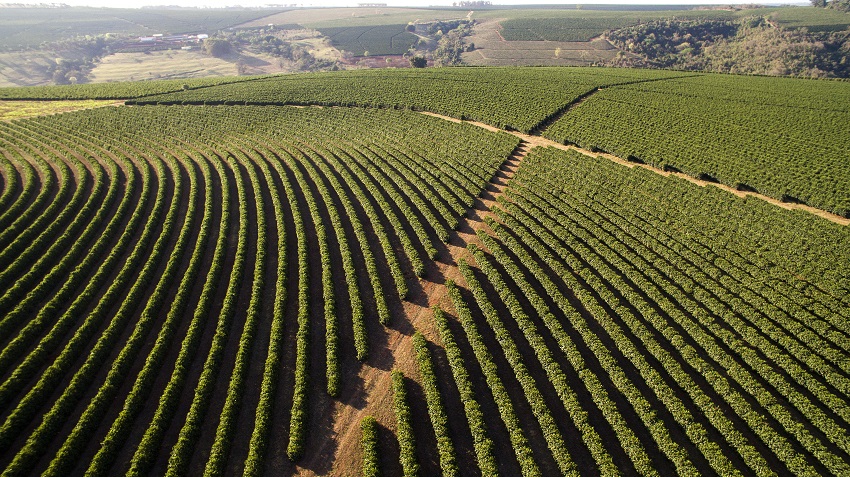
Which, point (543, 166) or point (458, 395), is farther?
point (543, 166)

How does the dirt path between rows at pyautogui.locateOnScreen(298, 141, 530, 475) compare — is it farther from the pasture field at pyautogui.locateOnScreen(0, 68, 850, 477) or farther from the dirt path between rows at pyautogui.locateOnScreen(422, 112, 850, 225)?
the dirt path between rows at pyautogui.locateOnScreen(422, 112, 850, 225)

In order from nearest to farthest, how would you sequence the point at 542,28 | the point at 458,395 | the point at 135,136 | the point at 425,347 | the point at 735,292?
the point at 458,395 → the point at 425,347 → the point at 735,292 → the point at 135,136 → the point at 542,28

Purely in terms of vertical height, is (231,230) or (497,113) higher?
(497,113)

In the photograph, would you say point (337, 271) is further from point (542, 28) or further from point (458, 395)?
point (542, 28)

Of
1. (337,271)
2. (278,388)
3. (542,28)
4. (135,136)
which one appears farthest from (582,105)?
(542,28)

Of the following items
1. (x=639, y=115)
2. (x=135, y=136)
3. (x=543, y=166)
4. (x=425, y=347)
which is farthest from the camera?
(x=639, y=115)

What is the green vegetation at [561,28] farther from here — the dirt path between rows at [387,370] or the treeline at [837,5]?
the dirt path between rows at [387,370]

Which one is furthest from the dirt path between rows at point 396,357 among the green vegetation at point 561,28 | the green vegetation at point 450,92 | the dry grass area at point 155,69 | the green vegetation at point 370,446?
the dry grass area at point 155,69
